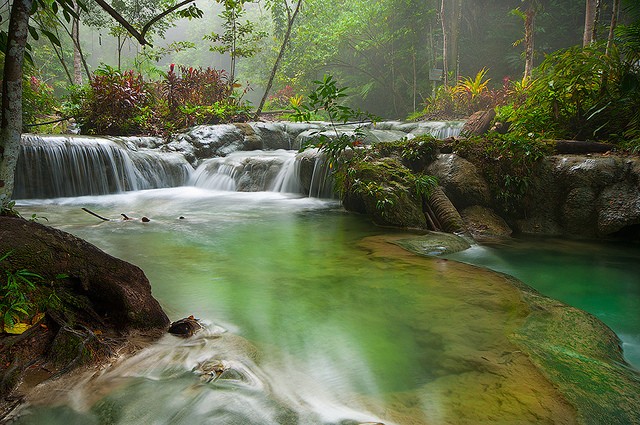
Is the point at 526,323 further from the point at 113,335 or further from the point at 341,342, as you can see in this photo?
the point at 113,335

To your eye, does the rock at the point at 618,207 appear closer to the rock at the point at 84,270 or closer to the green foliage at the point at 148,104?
the rock at the point at 84,270

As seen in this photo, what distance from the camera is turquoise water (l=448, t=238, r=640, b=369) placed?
306cm

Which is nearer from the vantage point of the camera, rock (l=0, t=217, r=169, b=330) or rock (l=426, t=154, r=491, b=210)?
rock (l=0, t=217, r=169, b=330)

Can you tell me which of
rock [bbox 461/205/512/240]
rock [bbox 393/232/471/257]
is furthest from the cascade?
rock [bbox 393/232/471/257]

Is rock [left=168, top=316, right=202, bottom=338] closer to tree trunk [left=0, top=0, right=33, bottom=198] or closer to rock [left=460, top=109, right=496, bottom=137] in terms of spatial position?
tree trunk [left=0, top=0, right=33, bottom=198]

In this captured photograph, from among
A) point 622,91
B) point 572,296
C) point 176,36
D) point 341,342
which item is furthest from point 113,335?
point 176,36

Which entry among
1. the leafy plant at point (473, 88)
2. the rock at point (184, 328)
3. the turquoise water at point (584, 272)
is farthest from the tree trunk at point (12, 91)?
the leafy plant at point (473, 88)

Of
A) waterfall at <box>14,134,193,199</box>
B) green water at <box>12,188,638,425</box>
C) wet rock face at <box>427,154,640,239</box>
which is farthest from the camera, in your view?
waterfall at <box>14,134,193,199</box>

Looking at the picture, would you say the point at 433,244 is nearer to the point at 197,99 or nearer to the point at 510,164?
the point at 510,164

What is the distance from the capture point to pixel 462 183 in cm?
603

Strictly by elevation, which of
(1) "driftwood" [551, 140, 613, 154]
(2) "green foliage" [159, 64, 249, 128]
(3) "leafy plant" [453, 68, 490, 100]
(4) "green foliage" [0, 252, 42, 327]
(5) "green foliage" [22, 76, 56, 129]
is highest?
(3) "leafy plant" [453, 68, 490, 100]

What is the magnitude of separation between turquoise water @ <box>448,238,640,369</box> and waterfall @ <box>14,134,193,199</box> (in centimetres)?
818

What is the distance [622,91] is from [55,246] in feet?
24.4

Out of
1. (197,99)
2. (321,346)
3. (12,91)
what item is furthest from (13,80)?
(197,99)
